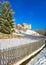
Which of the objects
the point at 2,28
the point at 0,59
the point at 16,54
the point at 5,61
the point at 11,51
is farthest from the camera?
the point at 2,28

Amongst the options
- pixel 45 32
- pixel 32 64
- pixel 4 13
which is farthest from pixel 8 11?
pixel 45 32

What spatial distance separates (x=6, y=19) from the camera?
44.2 m

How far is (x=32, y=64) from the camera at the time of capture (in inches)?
372

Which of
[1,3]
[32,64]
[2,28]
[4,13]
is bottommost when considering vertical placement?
[32,64]

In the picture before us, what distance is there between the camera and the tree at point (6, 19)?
42.8 m

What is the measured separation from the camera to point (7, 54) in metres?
6.98

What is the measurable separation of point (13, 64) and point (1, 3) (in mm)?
40946

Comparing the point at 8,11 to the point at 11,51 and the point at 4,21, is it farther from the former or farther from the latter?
the point at 11,51

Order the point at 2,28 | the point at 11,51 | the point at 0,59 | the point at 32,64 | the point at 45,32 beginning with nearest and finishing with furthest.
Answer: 1. the point at 0,59
2. the point at 11,51
3. the point at 32,64
4. the point at 2,28
5. the point at 45,32

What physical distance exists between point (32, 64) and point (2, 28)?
33.9 metres

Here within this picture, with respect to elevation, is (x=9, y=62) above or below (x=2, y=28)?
below

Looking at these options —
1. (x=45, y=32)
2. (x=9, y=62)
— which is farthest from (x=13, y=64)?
(x=45, y=32)

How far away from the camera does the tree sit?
4275 cm

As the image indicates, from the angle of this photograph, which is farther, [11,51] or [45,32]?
[45,32]
